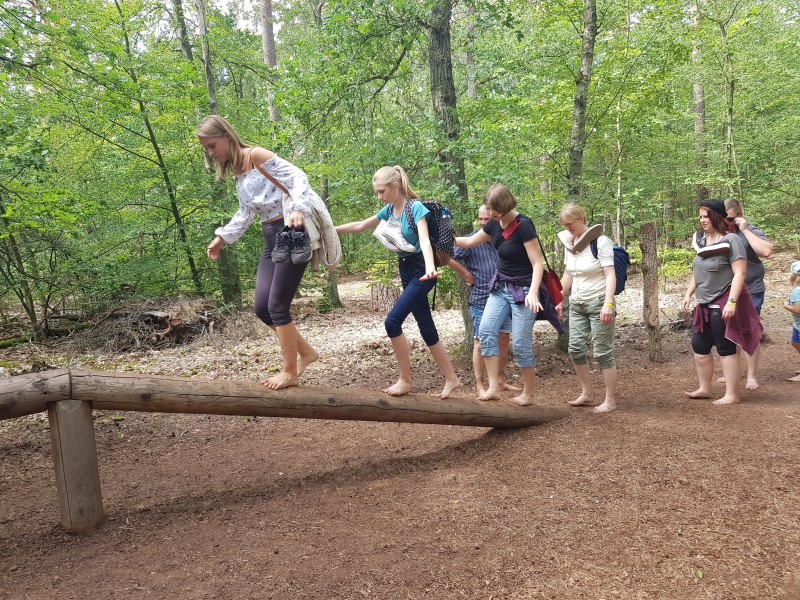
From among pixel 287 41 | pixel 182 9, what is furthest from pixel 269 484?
pixel 287 41

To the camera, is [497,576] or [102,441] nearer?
[497,576]

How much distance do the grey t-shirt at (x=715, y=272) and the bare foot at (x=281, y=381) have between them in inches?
170

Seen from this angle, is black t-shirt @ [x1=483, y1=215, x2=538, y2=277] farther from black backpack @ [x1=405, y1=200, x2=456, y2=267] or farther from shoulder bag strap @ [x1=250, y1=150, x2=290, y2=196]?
shoulder bag strap @ [x1=250, y1=150, x2=290, y2=196]

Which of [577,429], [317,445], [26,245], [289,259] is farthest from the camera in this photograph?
[26,245]

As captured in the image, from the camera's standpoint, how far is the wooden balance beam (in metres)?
3.51

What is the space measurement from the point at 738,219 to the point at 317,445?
547 cm

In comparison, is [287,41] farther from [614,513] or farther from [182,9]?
[614,513]

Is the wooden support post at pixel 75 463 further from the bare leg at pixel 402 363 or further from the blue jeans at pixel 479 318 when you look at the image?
the blue jeans at pixel 479 318

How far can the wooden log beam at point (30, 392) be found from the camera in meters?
3.38

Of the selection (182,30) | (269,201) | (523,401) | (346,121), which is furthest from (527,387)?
(182,30)

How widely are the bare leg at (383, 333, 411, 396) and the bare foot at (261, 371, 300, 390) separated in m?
0.86

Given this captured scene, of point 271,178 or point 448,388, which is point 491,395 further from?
point 271,178

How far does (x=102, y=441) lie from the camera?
5828 millimetres

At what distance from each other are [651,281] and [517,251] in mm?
3851
